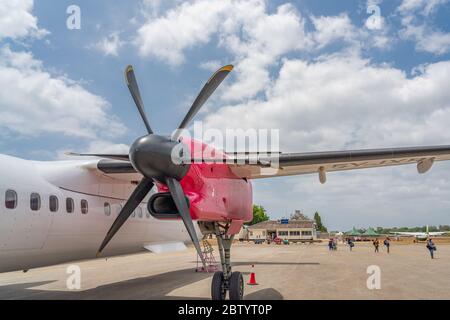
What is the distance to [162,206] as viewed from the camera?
29.8ft

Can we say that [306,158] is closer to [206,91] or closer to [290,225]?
[206,91]

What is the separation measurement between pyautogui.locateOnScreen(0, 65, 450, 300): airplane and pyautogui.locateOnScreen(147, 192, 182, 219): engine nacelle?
0.08 feet

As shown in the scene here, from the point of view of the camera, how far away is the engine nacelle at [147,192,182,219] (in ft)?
29.3

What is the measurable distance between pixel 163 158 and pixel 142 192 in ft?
5.96

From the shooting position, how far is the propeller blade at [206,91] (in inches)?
358

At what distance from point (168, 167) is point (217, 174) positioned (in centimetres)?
196

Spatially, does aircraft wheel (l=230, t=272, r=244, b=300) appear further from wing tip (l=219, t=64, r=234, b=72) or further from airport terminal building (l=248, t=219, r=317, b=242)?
airport terminal building (l=248, t=219, r=317, b=242)

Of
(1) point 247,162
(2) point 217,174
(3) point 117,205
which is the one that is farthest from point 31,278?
(1) point 247,162

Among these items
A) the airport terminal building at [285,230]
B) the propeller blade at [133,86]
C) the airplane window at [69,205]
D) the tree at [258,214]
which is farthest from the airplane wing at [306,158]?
the tree at [258,214]

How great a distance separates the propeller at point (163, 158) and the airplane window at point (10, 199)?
2330 millimetres

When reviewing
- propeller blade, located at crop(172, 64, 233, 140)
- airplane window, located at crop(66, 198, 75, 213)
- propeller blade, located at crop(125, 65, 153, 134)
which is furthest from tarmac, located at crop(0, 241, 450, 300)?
propeller blade, located at crop(125, 65, 153, 134)

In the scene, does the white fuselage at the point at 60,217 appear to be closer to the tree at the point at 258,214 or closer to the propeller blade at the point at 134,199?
the propeller blade at the point at 134,199


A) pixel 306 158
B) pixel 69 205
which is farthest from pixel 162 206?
pixel 306 158
